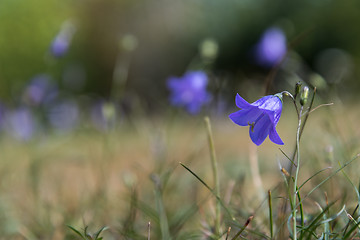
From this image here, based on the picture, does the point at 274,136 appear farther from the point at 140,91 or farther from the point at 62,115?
the point at 140,91

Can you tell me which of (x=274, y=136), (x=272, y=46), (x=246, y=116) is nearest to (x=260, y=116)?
(x=246, y=116)

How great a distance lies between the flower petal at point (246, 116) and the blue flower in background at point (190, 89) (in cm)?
126

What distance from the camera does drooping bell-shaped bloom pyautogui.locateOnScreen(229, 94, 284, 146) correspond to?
1244 mm

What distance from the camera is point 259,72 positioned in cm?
1115

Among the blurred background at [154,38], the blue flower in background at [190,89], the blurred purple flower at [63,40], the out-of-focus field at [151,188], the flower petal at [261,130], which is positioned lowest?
the flower petal at [261,130]

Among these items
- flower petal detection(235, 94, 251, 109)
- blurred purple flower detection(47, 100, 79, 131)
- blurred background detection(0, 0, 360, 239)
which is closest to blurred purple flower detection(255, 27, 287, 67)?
blurred background detection(0, 0, 360, 239)

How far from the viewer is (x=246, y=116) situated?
1358mm

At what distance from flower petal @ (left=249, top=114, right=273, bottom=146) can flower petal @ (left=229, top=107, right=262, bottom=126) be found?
0.06 feet

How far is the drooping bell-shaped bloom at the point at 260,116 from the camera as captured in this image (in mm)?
1244

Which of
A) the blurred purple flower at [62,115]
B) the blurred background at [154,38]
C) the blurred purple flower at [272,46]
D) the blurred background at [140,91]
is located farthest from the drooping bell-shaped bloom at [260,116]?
the blurred background at [154,38]

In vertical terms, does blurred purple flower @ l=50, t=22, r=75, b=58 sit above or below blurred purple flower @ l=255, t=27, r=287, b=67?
below

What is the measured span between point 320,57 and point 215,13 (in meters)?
2.73

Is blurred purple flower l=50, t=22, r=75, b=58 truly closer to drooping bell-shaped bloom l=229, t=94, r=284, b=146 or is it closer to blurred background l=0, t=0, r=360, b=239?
blurred background l=0, t=0, r=360, b=239

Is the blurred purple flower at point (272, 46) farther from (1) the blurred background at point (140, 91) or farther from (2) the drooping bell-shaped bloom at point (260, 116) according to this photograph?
(2) the drooping bell-shaped bloom at point (260, 116)
